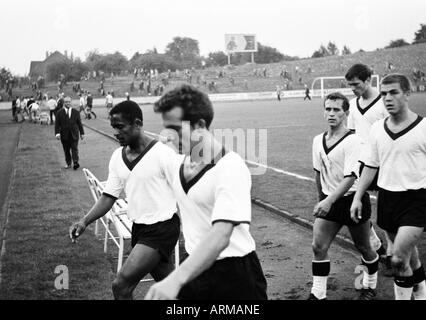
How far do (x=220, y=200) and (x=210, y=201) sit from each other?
19 cm

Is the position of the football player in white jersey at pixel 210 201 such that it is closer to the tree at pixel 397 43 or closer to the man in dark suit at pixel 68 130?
the man in dark suit at pixel 68 130

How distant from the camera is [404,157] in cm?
460

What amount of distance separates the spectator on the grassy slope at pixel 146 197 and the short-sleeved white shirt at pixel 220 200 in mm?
1384

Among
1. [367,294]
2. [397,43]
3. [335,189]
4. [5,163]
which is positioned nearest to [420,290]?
[367,294]

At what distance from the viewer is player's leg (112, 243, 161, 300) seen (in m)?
4.29

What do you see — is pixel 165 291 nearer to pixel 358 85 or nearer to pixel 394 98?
pixel 394 98

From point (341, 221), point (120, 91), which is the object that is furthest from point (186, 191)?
point (120, 91)

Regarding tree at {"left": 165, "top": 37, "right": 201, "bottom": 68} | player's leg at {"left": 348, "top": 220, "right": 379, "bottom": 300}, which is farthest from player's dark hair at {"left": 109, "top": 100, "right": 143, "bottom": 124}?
tree at {"left": 165, "top": 37, "right": 201, "bottom": 68}

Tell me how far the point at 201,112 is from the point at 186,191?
0.42 m

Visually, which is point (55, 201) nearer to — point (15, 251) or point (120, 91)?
point (15, 251)

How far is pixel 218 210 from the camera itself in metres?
2.66

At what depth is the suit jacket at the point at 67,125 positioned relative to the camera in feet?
52.5

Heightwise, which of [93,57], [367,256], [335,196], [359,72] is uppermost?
[93,57]
